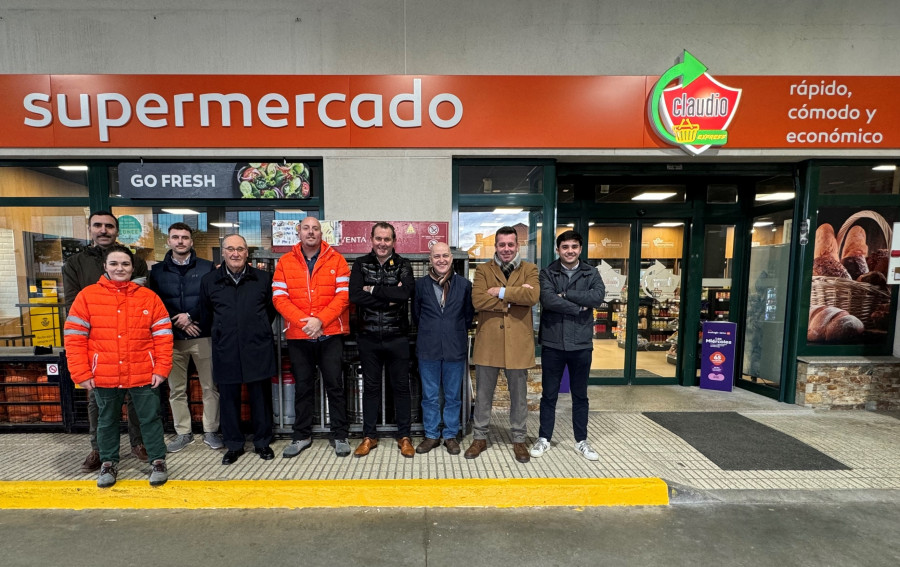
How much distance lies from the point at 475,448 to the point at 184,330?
112 inches

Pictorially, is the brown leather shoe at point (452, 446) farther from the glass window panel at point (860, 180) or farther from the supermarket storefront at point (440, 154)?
the glass window panel at point (860, 180)

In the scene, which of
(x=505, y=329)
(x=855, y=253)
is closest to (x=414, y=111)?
(x=505, y=329)

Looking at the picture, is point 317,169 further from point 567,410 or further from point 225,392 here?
point 567,410

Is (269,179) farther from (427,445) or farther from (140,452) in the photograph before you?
(427,445)

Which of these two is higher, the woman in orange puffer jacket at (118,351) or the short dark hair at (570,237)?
the short dark hair at (570,237)

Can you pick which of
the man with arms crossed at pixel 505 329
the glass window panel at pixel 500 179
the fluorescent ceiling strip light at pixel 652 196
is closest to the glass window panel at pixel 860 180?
the fluorescent ceiling strip light at pixel 652 196

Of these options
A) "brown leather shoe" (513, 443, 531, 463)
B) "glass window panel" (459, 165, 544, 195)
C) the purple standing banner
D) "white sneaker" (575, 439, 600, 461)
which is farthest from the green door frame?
"brown leather shoe" (513, 443, 531, 463)

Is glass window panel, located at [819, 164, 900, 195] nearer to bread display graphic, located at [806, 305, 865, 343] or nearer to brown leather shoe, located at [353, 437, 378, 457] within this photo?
bread display graphic, located at [806, 305, 865, 343]

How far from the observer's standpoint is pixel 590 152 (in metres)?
5.06

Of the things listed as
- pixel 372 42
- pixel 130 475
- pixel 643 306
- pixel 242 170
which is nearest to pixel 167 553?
pixel 130 475

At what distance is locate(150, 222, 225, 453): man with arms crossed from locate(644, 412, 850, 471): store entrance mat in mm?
4756

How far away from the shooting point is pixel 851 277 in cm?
531

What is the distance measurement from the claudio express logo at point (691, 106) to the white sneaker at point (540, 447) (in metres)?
3.87

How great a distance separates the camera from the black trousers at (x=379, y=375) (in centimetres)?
367
